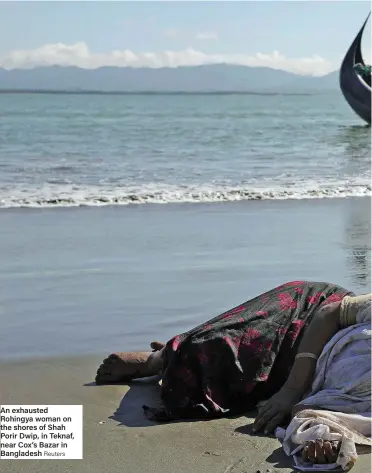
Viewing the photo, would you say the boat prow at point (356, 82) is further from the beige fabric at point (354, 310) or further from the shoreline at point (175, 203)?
the beige fabric at point (354, 310)

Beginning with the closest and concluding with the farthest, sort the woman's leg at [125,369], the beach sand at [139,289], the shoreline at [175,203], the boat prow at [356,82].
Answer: the beach sand at [139,289], the woman's leg at [125,369], the shoreline at [175,203], the boat prow at [356,82]

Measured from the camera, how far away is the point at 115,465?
311 centimetres

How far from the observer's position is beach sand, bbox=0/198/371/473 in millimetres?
3268

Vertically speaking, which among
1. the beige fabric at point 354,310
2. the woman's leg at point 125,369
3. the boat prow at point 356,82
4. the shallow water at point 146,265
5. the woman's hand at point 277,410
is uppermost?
the beige fabric at point 354,310

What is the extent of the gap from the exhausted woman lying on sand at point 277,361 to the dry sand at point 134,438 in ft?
0.34

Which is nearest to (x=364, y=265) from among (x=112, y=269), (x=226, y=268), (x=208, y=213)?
(x=226, y=268)

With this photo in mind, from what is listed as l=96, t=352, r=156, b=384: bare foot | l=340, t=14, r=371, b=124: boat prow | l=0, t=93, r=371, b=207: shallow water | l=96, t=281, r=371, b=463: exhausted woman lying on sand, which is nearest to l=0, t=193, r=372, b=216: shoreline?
l=0, t=93, r=371, b=207: shallow water

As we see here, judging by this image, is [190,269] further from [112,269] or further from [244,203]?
[244,203]

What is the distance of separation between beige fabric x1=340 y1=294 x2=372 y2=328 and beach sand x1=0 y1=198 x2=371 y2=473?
0.51 meters

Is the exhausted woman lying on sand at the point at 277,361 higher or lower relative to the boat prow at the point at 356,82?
higher

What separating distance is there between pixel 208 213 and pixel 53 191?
2.92m

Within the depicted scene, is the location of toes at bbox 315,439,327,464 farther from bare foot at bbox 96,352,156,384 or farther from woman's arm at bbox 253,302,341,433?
bare foot at bbox 96,352,156,384

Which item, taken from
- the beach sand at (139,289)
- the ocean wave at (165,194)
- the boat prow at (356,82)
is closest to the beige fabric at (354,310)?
the beach sand at (139,289)

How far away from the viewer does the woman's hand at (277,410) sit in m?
3.38
